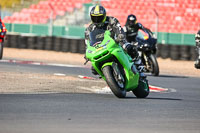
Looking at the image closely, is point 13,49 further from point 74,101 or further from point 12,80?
point 74,101

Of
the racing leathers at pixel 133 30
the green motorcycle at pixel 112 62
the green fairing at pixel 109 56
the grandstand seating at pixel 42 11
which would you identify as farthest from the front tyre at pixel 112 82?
the grandstand seating at pixel 42 11

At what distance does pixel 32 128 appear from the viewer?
5.77 m

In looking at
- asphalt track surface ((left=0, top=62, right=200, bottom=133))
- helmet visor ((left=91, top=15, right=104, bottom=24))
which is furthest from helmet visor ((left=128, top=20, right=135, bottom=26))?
helmet visor ((left=91, top=15, right=104, bottom=24))

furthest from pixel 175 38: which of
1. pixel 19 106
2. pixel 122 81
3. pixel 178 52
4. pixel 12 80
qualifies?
pixel 19 106

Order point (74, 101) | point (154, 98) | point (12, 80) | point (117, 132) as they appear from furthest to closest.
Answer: point (12, 80) → point (154, 98) → point (74, 101) → point (117, 132)

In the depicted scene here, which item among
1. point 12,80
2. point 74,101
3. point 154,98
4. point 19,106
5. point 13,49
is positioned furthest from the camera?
point 13,49

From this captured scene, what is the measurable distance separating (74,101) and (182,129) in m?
2.76

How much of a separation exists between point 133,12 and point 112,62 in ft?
66.1

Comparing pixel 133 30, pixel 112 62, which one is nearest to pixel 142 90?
pixel 112 62

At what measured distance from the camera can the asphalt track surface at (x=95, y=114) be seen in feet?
19.7

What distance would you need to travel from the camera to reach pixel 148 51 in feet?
52.0

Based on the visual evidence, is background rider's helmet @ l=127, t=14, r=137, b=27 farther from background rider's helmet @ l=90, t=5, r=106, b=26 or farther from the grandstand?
the grandstand

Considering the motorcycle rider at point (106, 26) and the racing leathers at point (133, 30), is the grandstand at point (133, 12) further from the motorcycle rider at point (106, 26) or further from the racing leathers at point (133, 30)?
the motorcycle rider at point (106, 26)

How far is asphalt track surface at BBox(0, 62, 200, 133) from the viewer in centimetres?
600
